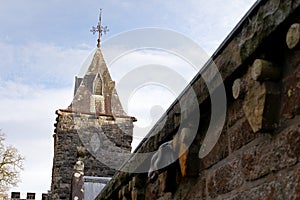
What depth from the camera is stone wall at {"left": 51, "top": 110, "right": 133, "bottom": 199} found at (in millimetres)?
14859

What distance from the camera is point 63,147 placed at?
1511cm

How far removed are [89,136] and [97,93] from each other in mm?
1838

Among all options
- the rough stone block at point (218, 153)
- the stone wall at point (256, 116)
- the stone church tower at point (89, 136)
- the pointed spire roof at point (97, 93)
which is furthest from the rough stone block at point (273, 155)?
the pointed spire roof at point (97, 93)

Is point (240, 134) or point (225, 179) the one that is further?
point (225, 179)

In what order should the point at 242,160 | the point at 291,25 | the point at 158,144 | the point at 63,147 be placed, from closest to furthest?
the point at 291,25 → the point at 242,160 → the point at 158,144 → the point at 63,147

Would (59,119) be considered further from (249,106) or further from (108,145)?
(249,106)

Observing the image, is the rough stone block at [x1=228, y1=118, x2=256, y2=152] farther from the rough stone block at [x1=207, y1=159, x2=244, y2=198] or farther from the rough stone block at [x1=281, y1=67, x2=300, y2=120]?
the rough stone block at [x1=281, y1=67, x2=300, y2=120]

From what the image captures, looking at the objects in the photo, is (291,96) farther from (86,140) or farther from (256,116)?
(86,140)

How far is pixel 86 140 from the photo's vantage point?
50.7 ft

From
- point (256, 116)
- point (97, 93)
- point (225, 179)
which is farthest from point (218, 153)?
point (97, 93)

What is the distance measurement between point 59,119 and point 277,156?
14.3 meters

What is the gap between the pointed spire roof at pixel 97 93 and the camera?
1611 cm

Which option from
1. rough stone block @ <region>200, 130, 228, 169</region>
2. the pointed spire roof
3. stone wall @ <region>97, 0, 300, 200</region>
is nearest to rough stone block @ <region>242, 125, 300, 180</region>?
stone wall @ <region>97, 0, 300, 200</region>

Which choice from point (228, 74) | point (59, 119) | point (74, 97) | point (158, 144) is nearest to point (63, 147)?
point (59, 119)
